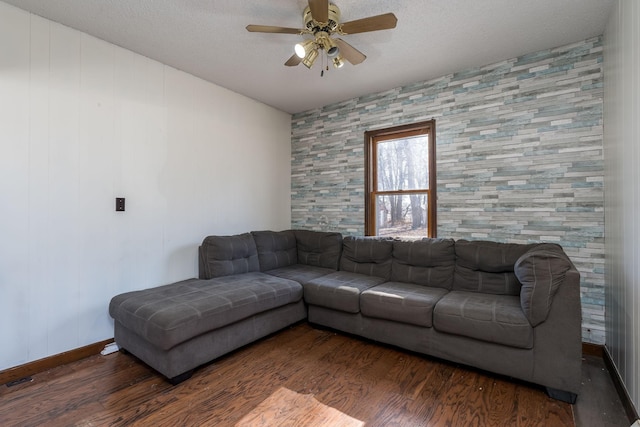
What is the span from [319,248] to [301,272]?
460mm

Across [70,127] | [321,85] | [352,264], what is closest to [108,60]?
[70,127]

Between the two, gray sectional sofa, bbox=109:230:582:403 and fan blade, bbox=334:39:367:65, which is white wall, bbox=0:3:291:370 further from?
fan blade, bbox=334:39:367:65

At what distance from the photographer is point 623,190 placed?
189 centimetres

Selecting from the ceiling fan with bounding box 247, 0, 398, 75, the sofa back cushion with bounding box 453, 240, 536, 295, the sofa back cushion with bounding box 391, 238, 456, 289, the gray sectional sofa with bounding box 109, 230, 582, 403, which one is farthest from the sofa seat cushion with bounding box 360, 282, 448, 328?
the ceiling fan with bounding box 247, 0, 398, 75

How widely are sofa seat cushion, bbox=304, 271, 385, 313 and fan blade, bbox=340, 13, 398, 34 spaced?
2.05m

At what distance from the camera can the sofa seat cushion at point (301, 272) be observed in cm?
312

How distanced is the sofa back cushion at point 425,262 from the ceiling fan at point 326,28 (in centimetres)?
181

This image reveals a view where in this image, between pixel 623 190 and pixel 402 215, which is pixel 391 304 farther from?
pixel 623 190

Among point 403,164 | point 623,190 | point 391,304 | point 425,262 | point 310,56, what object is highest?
point 310,56

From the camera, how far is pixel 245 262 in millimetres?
3270

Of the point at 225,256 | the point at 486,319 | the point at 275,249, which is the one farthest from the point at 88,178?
the point at 486,319

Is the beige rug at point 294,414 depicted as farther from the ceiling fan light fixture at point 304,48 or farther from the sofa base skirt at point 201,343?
the ceiling fan light fixture at point 304,48

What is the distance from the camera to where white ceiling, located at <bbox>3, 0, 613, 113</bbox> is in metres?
2.07

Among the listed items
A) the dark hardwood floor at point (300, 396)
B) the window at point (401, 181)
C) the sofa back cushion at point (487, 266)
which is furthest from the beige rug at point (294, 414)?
the window at point (401, 181)
